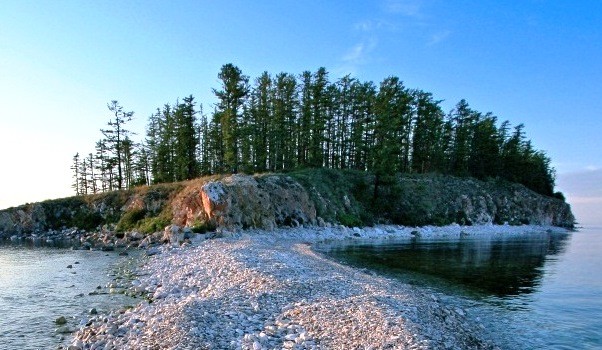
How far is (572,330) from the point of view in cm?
1549

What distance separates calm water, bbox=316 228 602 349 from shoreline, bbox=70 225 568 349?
168 cm

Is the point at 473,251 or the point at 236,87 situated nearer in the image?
the point at 473,251

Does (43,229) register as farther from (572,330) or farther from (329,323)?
(572,330)

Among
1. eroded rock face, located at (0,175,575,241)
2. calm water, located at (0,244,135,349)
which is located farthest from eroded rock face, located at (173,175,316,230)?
calm water, located at (0,244,135,349)

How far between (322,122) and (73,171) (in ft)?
232

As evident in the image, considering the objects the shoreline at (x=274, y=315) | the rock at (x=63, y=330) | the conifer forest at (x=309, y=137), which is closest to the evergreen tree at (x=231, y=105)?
the conifer forest at (x=309, y=137)

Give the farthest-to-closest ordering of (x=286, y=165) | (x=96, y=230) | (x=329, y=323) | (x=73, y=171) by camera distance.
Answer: (x=73, y=171) < (x=286, y=165) < (x=96, y=230) < (x=329, y=323)

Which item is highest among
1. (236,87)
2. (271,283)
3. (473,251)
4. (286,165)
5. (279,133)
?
(236,87)

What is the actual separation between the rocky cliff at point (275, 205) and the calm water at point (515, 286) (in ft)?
43.6

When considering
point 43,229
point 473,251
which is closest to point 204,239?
point 473,251

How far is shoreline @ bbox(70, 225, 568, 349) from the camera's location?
1146 centimetres

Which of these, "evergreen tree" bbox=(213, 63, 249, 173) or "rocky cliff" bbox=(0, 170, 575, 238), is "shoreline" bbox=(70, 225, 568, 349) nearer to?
"rocky cliff" bbox=(0, 170, 575, 238)

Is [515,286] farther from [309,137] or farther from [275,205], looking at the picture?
[309,137]

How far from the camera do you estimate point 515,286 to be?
24.0m
